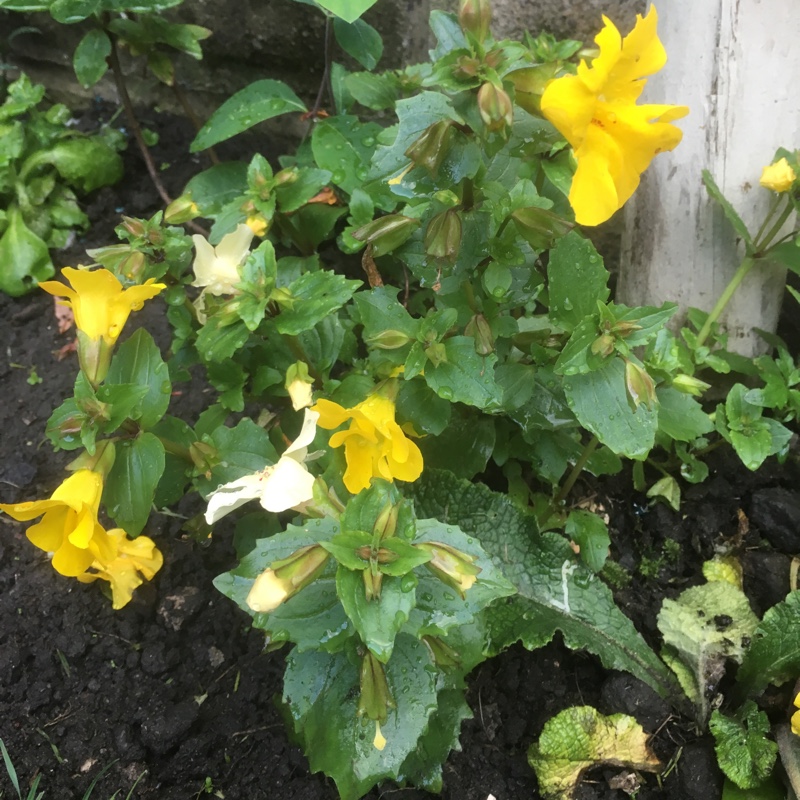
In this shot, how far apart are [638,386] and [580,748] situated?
813 mm

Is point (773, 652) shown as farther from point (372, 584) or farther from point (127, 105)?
point (127, 105)

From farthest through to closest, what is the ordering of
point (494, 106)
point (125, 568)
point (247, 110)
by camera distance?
point (247, 110), point (125, 568), point (494, 106)

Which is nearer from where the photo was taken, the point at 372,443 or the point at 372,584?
the point at 372,584

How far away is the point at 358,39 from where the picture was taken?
1.83 m

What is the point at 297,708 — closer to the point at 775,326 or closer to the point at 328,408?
the point at 328,408

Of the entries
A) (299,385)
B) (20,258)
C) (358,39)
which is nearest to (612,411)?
(299,385)

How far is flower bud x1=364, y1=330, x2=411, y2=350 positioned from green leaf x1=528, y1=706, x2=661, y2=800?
0.88 metres

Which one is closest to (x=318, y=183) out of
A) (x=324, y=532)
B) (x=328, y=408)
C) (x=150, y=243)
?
(x=150, y=243)

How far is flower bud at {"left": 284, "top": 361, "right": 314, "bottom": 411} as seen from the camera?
4.11 feet

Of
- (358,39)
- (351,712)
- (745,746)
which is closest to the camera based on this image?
(351,712)

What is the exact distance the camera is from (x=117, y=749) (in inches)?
57.0

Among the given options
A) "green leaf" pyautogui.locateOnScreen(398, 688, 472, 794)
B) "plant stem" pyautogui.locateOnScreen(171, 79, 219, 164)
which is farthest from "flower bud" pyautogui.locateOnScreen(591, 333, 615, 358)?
"plant stem" pyautogui.locateOnScreen(171, 79, 219, 164)

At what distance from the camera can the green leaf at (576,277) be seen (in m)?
1.25

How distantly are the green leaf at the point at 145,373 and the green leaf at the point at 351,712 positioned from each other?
509 mm
